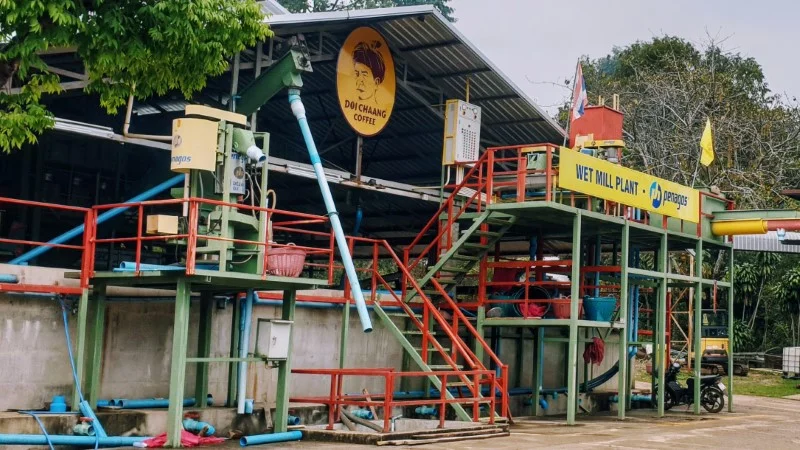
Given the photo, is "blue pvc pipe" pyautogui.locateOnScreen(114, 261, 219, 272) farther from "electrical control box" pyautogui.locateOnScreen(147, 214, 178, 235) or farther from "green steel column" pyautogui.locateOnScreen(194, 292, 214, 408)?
"green steel column" pyautogui.locateOnScreen(194, 292, 214, 408)

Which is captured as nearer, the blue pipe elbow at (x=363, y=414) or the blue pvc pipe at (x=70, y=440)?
the blue pvc pipe at (x=70, y=440)

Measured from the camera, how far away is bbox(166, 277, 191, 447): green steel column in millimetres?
14531

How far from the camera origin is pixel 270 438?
51.5 ft

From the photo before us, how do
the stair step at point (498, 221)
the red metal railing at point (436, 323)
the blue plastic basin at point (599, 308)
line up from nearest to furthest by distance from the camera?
the red metal railing at point (436, 323) → the stair step at point (498, 221) → the blue plastic basin at point (599, 308)

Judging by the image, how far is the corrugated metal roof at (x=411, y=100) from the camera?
70.5 feet

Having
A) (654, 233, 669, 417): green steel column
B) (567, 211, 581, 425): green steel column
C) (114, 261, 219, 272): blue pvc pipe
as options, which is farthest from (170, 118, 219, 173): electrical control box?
(654, 233, 669, 417): green steel column

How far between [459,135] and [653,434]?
7977 mm

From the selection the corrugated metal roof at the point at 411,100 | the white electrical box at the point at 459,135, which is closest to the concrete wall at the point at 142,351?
the white electrical box at the point at 459,135

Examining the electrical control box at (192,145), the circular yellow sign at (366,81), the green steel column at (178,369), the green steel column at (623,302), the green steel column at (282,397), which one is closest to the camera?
the green steel column at (178,369)

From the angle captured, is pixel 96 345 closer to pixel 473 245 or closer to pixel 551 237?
pixel 473 245

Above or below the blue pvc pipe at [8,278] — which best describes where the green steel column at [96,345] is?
below

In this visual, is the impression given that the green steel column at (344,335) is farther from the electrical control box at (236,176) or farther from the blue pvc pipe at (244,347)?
the electrical control box at (236,176)

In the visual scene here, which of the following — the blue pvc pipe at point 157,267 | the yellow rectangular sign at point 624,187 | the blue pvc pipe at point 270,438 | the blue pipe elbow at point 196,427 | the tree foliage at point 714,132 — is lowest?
the blue pvc pipe at point 270,438

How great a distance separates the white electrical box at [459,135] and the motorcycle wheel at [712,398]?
793cm
